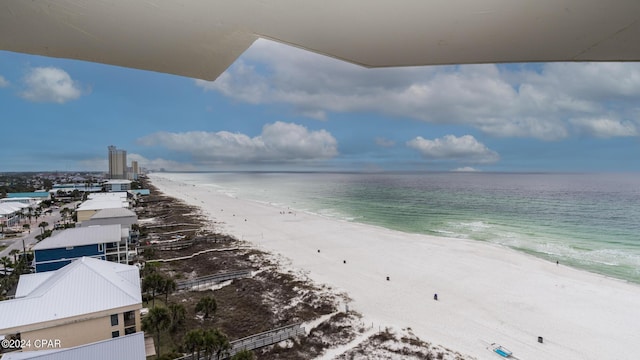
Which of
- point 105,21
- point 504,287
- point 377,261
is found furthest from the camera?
point 377,261

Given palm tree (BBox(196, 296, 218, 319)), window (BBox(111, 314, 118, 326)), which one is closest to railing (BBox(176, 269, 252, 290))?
palm tree (BBox(196, 296, 218, 319))

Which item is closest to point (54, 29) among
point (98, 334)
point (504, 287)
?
point (98, 334)

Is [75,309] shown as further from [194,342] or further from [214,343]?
[214,343]

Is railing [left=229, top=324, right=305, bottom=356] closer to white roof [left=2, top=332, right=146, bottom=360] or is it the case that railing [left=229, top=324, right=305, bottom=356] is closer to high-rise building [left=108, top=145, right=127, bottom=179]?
white roof [left=2, top=332, right=146, bottom=360]

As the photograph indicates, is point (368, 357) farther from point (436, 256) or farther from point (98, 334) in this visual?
point (436, 256)

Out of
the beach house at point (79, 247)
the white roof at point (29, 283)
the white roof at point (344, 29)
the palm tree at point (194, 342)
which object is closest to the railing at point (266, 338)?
the palm tree at point (194, 342)

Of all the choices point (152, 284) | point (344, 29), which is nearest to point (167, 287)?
point (152, 284)

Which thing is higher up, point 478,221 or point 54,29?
point 54,29
